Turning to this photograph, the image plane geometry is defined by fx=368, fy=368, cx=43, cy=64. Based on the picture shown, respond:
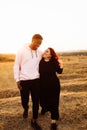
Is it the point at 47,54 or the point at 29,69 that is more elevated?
the point at 47,54

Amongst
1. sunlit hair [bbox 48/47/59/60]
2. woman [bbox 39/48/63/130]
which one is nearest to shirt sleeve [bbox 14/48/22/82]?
woman [bbox 39/48/63/130]

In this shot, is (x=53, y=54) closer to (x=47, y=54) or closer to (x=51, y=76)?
(x=47, y=54)

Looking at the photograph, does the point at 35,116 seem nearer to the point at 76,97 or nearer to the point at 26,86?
the point at 26,86

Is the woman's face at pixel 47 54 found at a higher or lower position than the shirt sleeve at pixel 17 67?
higher

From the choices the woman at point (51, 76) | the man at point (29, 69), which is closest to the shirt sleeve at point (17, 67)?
the man at point (29, 69)

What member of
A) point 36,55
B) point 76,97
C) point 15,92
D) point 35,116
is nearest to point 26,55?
point 36,55

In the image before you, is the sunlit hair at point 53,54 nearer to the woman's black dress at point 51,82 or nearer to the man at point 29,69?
the woman's black dress at point 51,82

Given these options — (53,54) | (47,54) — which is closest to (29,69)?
(47,54)

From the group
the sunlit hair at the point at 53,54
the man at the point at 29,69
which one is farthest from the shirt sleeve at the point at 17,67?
the sunlit hair at the point at 53,54

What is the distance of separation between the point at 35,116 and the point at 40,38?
6.03 ft

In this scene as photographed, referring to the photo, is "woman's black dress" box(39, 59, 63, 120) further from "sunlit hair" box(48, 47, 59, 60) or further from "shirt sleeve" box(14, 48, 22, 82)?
"shirt sleeve" box(14, 48, 22, 82)

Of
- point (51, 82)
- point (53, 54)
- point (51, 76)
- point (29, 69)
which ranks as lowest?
point (51, 82)

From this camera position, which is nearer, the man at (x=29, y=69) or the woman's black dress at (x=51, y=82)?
the man at (x=29, y=69)

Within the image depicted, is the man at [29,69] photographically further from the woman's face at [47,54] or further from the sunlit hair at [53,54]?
the sunlit hair at [53,54]
